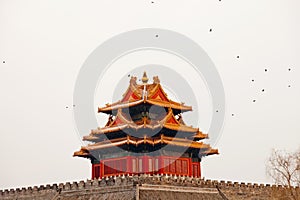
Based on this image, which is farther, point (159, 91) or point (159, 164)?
point (159, 91)

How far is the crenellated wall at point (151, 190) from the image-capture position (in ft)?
119

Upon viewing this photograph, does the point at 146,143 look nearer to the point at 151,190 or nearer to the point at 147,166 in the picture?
the point at 147,166

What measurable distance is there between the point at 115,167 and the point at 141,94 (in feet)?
21.3

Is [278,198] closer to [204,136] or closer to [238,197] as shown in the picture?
[238,197]

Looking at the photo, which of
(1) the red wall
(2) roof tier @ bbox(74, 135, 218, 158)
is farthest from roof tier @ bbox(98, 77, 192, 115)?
(1) the red wall

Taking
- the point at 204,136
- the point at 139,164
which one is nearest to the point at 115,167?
the point at 139,164

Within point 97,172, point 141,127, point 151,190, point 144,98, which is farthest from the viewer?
point 97,172

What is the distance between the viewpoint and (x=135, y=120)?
44094mm

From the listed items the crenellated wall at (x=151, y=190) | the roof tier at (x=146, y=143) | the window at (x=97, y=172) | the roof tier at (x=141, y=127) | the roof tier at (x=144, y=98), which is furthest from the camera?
the window at (x=97, y=172)

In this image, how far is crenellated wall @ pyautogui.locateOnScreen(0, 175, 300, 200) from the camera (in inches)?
1425

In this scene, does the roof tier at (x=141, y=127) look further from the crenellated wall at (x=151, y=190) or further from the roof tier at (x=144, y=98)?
the crenellated wall at (x=151, y=190)

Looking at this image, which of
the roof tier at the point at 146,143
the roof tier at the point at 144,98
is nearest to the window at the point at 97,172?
the roof tier at the point at 146,143

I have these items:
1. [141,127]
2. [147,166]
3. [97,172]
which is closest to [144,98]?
[141,127]

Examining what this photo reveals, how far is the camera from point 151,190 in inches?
1435
